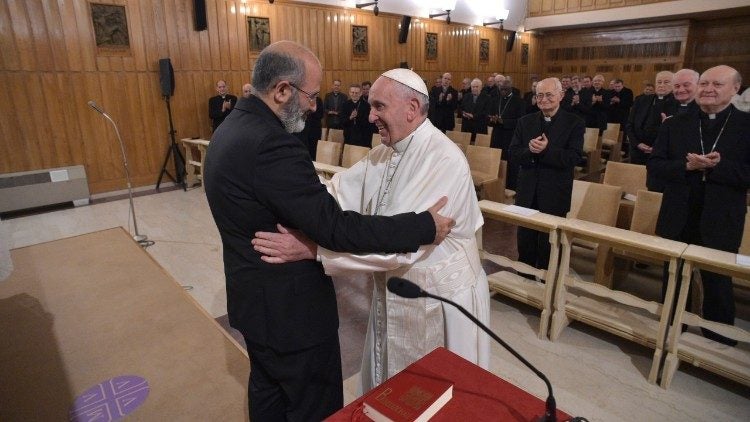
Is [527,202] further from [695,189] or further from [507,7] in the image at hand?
[507,7]

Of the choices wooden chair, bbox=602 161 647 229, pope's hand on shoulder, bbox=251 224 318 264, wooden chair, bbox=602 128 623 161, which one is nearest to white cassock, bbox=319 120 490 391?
pope's hand on shoulder, bbox=251 224 318 264

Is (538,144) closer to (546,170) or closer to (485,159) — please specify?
(546,170)

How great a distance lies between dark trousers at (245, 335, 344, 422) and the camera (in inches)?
63.6

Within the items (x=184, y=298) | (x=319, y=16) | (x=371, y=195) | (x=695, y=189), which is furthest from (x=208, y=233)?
(x=319, y=16)

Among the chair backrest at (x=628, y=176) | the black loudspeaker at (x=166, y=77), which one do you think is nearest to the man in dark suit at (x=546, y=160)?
the chair backrest at (x=628, y=176)

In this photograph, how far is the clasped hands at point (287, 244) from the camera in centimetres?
142

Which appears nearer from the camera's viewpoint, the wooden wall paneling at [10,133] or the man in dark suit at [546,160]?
the man in dark suit at [546,160]

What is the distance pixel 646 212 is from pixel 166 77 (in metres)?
7.31

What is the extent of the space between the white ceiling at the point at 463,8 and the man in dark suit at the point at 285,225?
900 centimetres

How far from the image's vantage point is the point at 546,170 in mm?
3639

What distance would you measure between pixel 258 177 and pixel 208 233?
4517 millimetres

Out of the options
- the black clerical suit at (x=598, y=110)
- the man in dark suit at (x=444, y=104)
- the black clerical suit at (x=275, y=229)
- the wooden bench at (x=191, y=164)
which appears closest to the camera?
the black clerical suit at (x=275, y=229)

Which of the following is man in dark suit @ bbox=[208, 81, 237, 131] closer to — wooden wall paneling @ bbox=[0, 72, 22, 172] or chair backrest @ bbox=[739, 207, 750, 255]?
wooden wall paneling @ bbox=[0, 72, 22, 172]

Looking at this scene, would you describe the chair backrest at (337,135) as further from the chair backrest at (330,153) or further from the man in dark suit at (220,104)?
the man in dark suit at (220,104)
